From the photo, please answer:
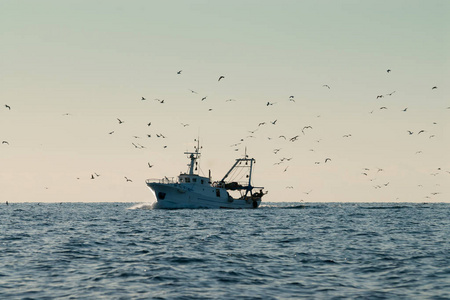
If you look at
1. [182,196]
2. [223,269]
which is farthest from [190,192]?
[223,269]

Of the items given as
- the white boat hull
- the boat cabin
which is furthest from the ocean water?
the boat cabin

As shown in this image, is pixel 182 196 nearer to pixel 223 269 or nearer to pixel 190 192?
pixel 190 192

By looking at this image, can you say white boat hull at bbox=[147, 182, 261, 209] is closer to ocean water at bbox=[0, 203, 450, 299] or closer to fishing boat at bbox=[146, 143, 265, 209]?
fishing boat at bbox=[146, 143, 265, 209]


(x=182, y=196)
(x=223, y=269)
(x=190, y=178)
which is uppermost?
(x=190, y=178)

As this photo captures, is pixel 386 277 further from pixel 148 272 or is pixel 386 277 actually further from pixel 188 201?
pixel 188 201

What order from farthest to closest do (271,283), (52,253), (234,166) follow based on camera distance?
(234,166), (52,253), (271,283)

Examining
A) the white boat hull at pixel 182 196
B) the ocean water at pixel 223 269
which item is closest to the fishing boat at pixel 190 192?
the white boat hull at pixel 182 196

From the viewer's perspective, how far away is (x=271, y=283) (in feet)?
60.7

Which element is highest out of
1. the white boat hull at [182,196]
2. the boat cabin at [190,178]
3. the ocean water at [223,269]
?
the boat cabin at [190,178]

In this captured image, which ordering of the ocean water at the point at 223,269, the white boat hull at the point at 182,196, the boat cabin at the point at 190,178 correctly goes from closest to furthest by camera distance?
the ocean water at the point at 223,269 → the white boat hull at the point at 182,196 → the boat cabin at the point at 190,178

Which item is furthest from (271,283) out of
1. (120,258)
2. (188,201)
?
(188,201)

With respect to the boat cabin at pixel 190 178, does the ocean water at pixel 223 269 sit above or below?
below

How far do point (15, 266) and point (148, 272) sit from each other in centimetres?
562

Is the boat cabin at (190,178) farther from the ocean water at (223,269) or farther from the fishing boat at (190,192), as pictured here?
the ocean water at (223,269)
